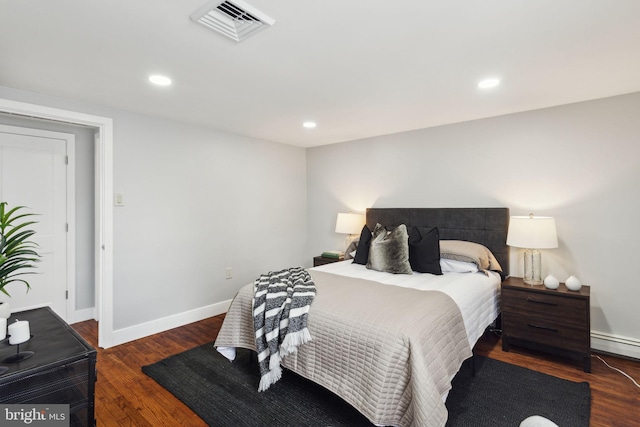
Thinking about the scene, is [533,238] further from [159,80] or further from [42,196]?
[42,196]

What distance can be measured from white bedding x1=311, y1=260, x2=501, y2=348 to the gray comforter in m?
0.22

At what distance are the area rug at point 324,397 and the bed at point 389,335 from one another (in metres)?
0.22

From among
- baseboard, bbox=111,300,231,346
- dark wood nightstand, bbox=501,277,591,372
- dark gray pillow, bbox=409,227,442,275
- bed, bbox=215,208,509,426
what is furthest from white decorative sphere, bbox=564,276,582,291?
baseboard, bbox=111,300,231,346

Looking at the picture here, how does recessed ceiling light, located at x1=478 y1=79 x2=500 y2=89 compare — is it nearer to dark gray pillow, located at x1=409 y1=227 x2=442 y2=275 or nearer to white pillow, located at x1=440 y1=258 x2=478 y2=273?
dark gray pillow, located at x1=409 y1=227 x2=442 y2=275

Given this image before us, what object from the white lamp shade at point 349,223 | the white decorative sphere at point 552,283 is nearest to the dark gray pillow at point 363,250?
the white lamp shade at point 349,223

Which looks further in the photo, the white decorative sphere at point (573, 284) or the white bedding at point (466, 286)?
the white decorative sphere at point (573, 284)

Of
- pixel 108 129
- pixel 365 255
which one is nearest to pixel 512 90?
pixel 365 255

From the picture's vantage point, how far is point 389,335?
5.70 feet

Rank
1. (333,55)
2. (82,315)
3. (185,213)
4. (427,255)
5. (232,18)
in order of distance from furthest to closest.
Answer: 1. (82,315)
2. (185,213)
3. (427,255)
4. (333,55)
5. (232,18)

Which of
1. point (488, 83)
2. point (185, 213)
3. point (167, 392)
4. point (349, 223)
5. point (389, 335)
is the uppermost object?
point (488, 83)

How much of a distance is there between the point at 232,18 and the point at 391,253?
90.6 inches

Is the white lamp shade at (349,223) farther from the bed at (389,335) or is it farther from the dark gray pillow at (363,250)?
the bed at (389,335)

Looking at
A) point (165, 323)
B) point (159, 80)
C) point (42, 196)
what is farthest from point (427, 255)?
point (42, 196)

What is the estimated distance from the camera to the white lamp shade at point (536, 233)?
270 cm
